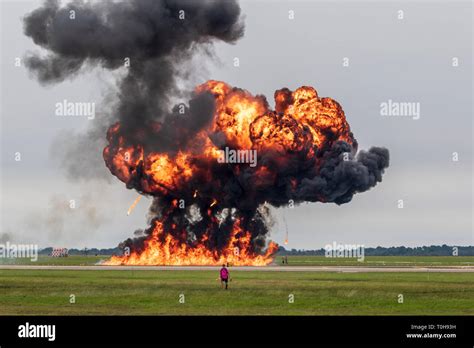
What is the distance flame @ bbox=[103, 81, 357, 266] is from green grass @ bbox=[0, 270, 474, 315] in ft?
188

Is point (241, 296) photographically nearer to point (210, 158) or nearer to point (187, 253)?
point (187, 253)

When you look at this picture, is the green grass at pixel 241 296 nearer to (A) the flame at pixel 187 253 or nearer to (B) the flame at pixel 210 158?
(A) the flame at pixel 187 253

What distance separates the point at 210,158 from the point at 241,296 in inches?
3266

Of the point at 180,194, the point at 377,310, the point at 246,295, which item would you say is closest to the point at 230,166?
the point at 180,194

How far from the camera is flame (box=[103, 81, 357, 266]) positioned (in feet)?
480

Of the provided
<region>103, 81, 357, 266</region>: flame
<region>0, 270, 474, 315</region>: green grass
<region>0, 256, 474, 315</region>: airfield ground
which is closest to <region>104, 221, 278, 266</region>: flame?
<region>103, 81, 357, 266</region>: flame

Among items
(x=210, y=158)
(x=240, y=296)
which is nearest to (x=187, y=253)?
(x=210, y=158)

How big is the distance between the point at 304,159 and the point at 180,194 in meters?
22.0

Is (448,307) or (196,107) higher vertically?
(196,107)

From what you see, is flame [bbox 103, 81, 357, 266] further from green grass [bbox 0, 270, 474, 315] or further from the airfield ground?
the airfield ground

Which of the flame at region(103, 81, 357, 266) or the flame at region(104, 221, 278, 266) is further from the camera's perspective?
the flame at region(103, 81, 357, 266)
